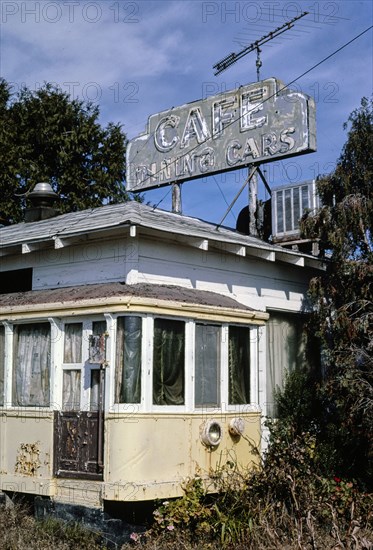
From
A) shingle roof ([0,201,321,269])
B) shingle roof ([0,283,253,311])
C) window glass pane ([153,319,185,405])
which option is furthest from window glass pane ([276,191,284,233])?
window glass pane ([153,319,185,405])

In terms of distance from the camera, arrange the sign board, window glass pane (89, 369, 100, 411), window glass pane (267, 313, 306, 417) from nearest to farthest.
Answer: window glass pane (89, 369, 100, 411)
window glass pane (267, 313, 306, 417)
the sign board

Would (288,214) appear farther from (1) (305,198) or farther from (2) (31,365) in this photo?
(2) (31,365)

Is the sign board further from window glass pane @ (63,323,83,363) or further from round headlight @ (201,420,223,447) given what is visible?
window glass pane @ (63,323,83,363)

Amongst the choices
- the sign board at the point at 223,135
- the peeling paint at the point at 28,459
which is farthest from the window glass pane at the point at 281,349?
the peeling paint at the point at 28,459

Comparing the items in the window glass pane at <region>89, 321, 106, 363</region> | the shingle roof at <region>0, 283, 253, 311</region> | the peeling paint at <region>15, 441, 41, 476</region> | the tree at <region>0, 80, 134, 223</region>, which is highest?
the tree at <region>0, 80, 134, 223</region>

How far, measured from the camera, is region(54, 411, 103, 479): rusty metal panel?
28.7 feet

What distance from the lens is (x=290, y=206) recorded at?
13039 mm

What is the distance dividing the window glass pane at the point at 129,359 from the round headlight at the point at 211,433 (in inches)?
43.2

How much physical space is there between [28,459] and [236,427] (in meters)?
2.71

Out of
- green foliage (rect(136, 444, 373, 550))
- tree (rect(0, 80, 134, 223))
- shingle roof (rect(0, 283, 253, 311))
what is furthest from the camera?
tree (rect(0, 80, 134, 223))

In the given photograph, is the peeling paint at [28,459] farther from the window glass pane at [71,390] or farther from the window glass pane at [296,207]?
the window glass pane at [296,207]

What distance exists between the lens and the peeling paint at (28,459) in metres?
9.27

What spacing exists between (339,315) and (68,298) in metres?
3.98

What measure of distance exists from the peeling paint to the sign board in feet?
23.3
